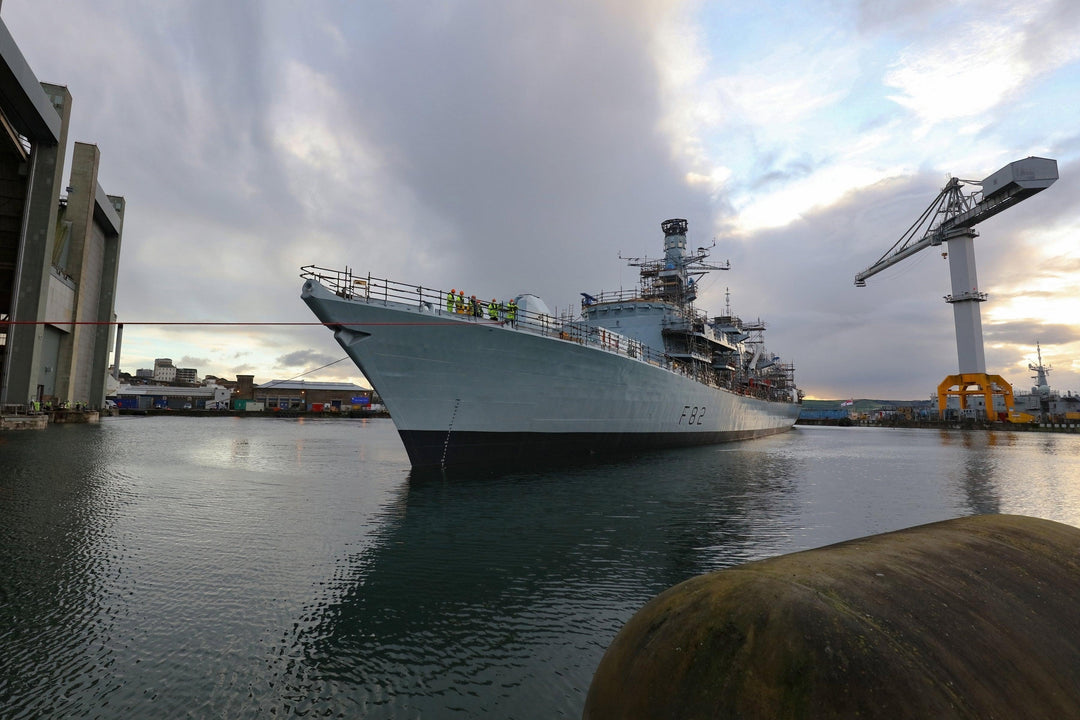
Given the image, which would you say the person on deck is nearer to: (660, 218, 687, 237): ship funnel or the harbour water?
the harbour water

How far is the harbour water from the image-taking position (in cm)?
362

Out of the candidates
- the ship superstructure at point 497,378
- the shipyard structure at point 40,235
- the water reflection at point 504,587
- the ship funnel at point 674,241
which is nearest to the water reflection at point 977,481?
the water reflection at point 504,587

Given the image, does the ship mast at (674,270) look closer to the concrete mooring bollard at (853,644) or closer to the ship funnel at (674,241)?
the ship funnel at (674,241)

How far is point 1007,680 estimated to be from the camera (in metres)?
1.55

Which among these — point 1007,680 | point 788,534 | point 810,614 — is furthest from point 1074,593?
point 788,534

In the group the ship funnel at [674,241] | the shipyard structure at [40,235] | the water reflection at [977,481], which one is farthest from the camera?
the ship funnel at [674,241]

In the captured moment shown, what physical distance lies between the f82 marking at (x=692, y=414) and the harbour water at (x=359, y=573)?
10.5 meters

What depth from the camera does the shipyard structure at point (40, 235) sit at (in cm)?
3006

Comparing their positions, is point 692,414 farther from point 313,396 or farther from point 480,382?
point 313,396

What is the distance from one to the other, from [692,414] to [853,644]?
25867mm

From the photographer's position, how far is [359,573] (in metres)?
6.10

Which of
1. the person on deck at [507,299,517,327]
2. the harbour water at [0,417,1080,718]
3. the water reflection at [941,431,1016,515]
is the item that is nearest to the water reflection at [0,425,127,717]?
the harbour water at [0,417,1080,718]

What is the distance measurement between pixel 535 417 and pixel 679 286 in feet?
66.2

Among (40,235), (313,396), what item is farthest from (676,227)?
(313,396)
